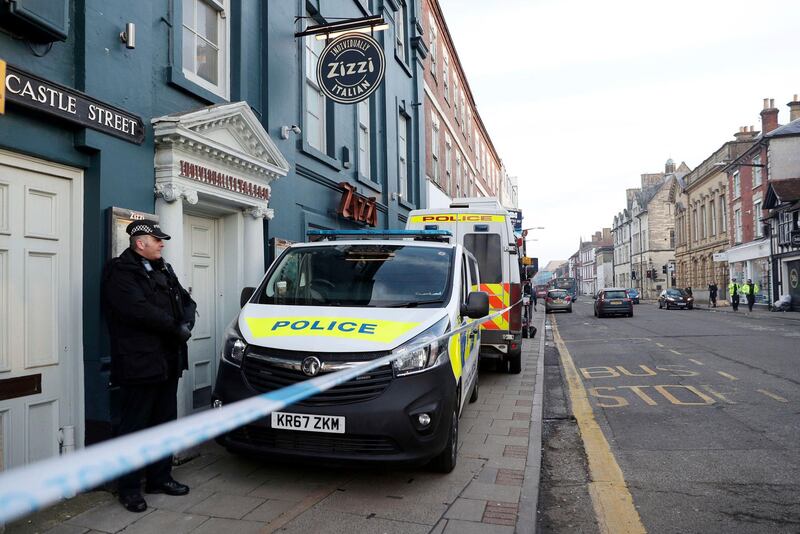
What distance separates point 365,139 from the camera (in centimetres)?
1309

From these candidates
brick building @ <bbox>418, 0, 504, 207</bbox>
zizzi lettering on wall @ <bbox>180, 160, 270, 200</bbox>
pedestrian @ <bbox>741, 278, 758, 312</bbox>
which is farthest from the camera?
pedestrian @ <bbox>741, 278, 758, 312</bbox>

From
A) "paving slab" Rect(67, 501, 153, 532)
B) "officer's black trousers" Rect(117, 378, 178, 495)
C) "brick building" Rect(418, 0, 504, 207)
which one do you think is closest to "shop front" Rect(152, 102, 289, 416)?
"officer's black trousers" Rect(117, 378, 178, 495)

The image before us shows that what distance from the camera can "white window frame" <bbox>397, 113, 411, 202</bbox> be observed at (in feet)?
51.4

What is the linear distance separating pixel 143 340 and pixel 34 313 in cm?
95

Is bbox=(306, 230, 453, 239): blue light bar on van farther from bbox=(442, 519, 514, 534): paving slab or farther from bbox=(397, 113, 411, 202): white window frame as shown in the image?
bbox=(397, 113, 411, 202): white window frame

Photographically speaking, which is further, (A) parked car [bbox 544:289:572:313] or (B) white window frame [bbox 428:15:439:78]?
(A) parked car [bbox 544:289:572:313]

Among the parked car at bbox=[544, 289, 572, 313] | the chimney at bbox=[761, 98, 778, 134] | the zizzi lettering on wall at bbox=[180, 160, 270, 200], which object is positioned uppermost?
the chimney at bbox=[761, 98, 778, 134]

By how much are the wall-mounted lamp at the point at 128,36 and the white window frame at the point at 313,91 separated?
4.25 metres

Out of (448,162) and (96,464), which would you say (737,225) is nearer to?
(448,162)

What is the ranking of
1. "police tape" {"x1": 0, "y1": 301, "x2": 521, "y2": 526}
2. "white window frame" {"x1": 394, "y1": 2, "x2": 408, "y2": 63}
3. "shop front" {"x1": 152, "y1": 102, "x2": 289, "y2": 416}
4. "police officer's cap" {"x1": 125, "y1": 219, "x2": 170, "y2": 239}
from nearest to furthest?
"police tape" {"x1": 0, "y1": 301, "x2": 521, "y2": 526}, "police officer's cap" {"x1": 125, "y1": 219, "x2": 170, "y2": 239}, "shop front" {"x1": 152, "y1": 102, "x2": 289, "y2": 416}, "white window frame" {"x1": 394, "y1": 2, "x2": 408, "y2": 63}

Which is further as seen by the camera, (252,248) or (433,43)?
(433,43)

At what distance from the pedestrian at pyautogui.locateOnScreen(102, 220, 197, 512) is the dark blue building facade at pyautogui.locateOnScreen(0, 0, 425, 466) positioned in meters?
0.62

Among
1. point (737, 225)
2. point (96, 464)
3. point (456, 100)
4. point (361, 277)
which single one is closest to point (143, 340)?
point (361, 277)

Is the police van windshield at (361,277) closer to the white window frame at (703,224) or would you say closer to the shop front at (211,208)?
the shop front at (211,208)
